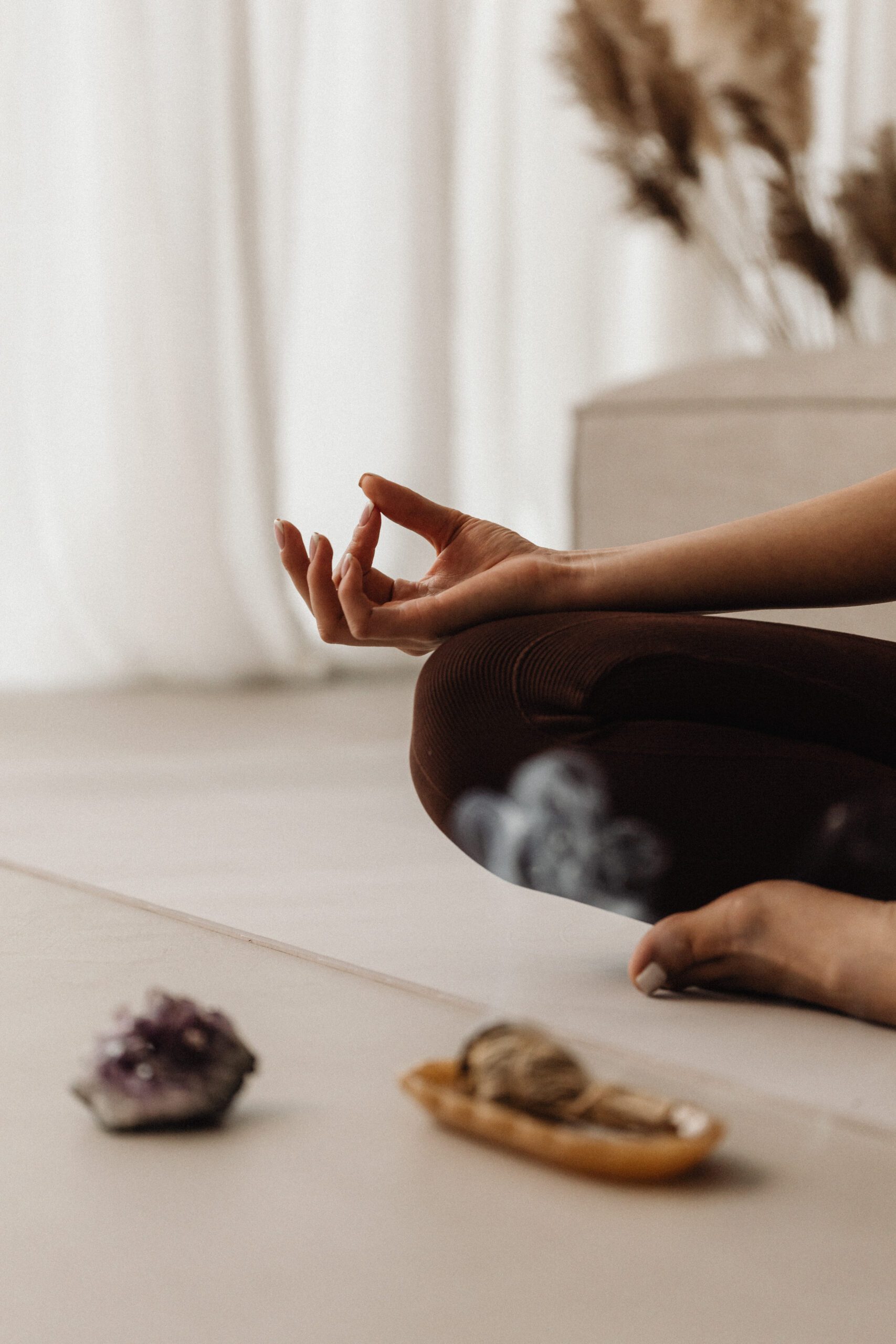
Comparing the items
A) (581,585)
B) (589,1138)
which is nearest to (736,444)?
(581,585)

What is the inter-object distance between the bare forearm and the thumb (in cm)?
9

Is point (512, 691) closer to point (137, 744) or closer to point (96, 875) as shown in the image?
point (96, 875)

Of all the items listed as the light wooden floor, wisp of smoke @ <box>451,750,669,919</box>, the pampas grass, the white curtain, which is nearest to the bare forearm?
wisp of smoke @ <box>451,750,669,919</box>

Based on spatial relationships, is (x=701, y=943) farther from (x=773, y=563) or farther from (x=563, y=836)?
(x=773, y=563)

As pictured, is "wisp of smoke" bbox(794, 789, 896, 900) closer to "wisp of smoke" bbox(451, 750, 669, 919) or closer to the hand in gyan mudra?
"wisp of smoke" bbox(451, 750, 669, 919)

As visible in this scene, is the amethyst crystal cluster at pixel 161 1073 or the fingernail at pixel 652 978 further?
the fingernail at pixel 652 978

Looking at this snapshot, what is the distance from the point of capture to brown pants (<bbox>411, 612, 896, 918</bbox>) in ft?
2.74

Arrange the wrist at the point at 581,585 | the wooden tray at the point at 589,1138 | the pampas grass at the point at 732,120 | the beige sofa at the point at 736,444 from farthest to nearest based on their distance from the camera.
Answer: the pampas grass at the point at 732,120 < the beige sofa at the point at 736,444 < the wrist at the point at 581,585 < the wooden tray at the point at 589,1138

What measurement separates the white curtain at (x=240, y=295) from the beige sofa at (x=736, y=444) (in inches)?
30.4

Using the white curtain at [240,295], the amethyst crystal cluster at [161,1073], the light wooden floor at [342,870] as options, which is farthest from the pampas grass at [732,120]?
the amethyst crystal cluster at [161,1073]

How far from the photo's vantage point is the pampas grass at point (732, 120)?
262 cm

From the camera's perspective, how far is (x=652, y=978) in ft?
2.75

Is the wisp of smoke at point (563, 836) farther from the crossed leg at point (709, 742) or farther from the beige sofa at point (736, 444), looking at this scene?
the beige sofa at point (736, 444)

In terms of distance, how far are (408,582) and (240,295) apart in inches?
62.5
